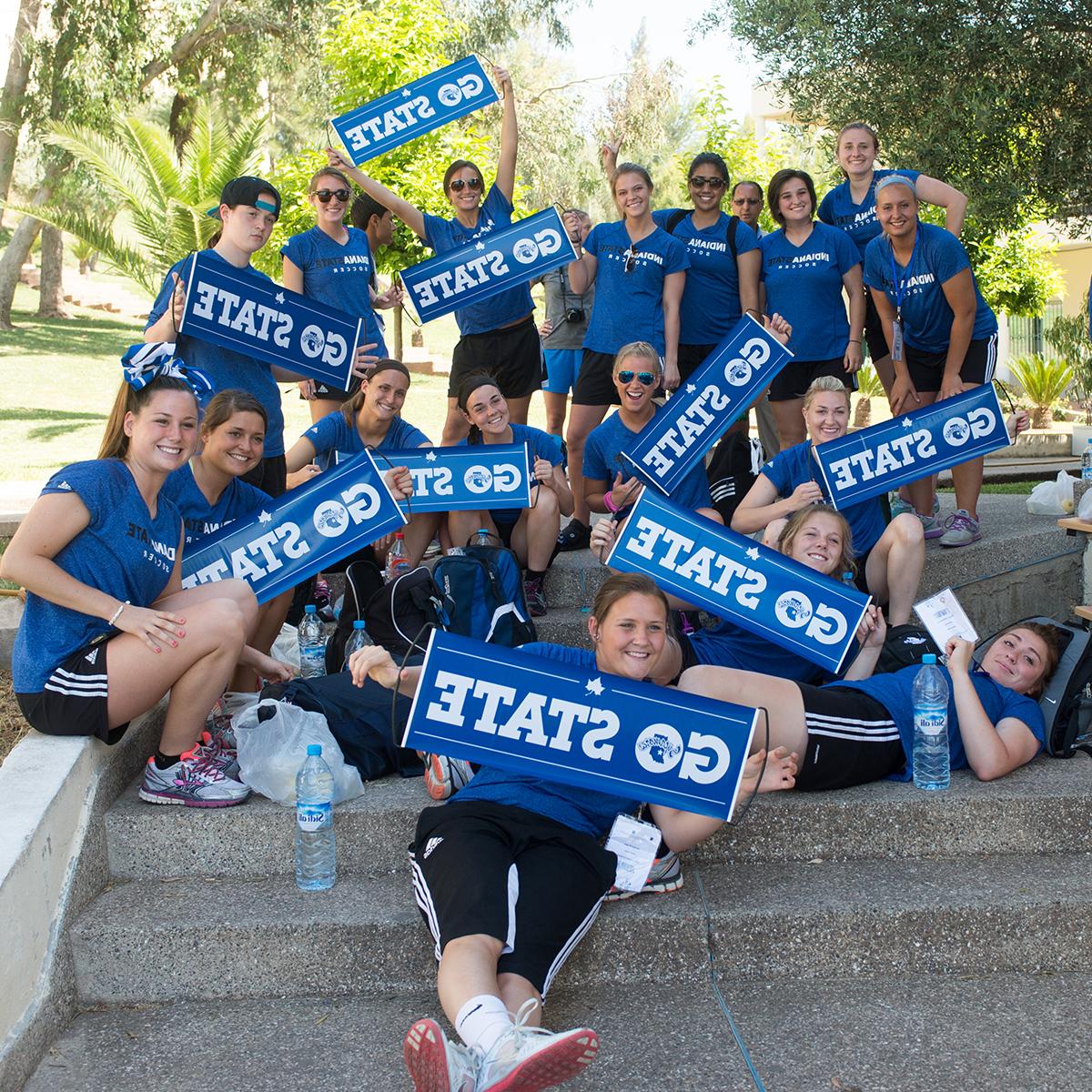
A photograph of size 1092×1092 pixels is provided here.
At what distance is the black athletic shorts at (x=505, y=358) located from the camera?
24.0 ft

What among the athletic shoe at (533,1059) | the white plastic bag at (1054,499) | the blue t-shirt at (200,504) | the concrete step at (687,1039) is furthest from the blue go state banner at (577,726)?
the white plastic bag at (1054,499)

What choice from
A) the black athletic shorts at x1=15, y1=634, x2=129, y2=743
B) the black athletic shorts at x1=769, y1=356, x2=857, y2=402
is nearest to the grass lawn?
the black athletic shorts at x1=769, y1=356, x2=857, y2=402

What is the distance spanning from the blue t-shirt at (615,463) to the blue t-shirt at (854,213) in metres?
1.78

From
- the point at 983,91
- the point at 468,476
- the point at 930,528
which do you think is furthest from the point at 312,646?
the point at 983,91

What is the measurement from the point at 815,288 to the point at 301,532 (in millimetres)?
3341

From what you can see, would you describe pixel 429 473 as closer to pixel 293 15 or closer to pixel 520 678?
pixel 520 678

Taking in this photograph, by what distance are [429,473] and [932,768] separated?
2.58 m

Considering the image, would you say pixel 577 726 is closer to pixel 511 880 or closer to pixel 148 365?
pixel 511 880

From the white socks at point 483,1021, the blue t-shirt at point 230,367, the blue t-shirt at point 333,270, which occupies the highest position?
the blue t-shirt at point 333,270

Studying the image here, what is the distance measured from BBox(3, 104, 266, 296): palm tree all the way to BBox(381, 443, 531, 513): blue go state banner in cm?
1053

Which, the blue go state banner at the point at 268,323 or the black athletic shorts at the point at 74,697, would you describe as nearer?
the black athletic shorts at the point at 74,697

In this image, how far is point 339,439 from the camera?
614 centimetres

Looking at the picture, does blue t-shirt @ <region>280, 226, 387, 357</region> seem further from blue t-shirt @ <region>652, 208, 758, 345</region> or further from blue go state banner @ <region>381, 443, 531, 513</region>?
blue t-shirt @ <region>652, 208, 758, 345</region>

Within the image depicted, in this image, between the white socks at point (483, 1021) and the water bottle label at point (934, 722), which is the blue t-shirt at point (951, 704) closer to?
the water bottle label at point (934, 722)
